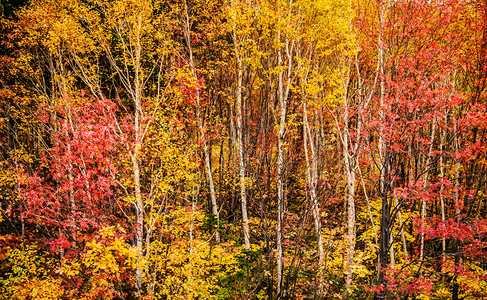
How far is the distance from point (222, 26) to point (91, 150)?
774 cm

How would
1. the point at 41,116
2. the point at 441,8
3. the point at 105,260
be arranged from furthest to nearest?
1. the point at 41,116
2. the point at 441,8
3. the point at 105,260

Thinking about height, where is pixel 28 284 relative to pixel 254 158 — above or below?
below

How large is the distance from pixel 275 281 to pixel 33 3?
16.8 metres

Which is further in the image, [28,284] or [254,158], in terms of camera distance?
[254,158]

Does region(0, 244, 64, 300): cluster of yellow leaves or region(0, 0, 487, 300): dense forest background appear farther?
region(0, 0, 487, 300): dense forest background

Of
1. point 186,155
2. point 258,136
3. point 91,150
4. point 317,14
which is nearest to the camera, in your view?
point 91,150

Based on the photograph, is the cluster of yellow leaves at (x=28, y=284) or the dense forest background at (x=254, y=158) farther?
the dense forest background at (x=254, y=158)

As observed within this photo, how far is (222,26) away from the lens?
12.2 metres

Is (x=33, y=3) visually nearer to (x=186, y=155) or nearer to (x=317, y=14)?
(x=186, y=155)

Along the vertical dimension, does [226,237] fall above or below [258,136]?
below

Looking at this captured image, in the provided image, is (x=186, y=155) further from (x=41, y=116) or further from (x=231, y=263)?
(x=41, y=116)

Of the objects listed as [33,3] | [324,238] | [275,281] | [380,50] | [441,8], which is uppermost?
[33,3]

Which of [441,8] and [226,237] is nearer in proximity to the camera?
[441,8]

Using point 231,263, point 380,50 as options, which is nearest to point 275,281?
point 231,263
